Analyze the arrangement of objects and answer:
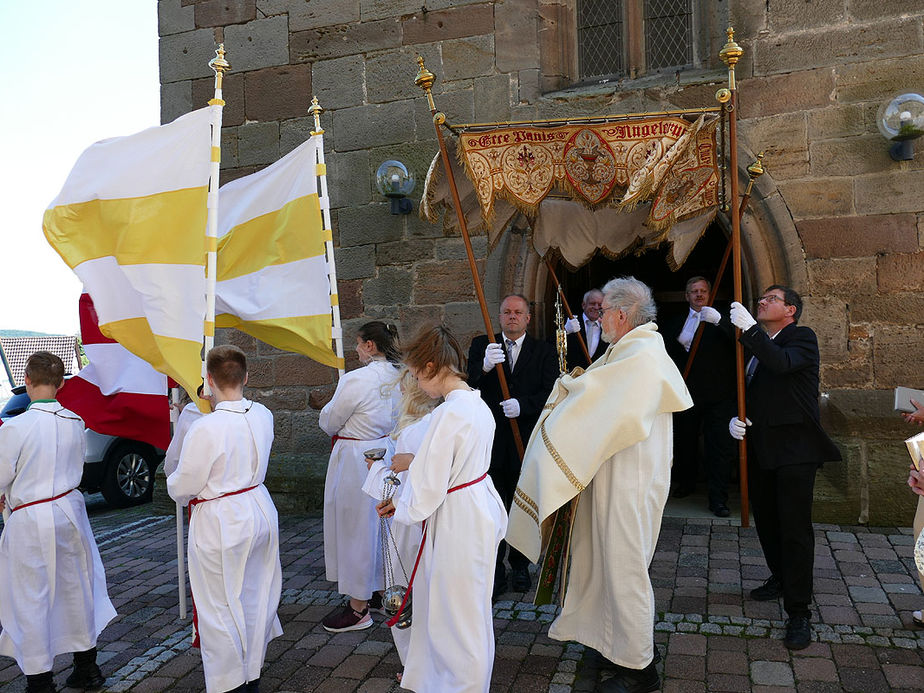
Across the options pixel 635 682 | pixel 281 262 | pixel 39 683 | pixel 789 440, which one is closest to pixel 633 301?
pixel 789 440

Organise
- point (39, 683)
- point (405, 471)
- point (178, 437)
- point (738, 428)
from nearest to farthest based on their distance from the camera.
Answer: point (405, 471), point (39, 683), point (178, 437), point (738, 428)

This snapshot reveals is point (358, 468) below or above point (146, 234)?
below

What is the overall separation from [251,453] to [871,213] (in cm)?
477

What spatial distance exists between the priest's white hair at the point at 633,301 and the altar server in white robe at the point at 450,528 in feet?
2.68

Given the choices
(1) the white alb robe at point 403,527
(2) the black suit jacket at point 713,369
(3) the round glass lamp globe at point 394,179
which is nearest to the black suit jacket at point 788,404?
(1) the white alb robe at point 403,527

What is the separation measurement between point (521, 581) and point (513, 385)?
119 centimetres

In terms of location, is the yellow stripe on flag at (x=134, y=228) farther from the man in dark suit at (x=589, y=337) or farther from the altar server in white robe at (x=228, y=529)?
the man in dark suit at (x=589, y=337)

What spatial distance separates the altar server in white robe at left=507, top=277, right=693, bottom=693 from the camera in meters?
3.26

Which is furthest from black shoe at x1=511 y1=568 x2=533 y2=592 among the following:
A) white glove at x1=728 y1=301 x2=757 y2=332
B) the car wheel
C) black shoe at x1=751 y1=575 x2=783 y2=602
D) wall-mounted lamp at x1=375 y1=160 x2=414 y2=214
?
the car wheel

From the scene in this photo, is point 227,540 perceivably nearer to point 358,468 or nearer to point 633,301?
point 358,468

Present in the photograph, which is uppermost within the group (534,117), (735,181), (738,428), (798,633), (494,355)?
(534,117)

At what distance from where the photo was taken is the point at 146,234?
13.1 feet

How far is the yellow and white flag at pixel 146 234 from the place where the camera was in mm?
3938

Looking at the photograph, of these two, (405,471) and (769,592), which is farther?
(769,592)
